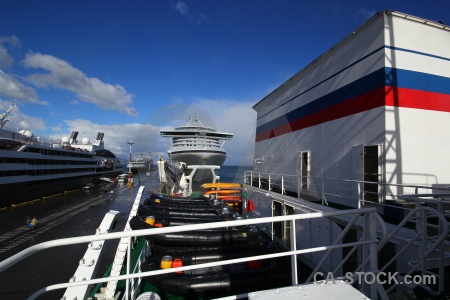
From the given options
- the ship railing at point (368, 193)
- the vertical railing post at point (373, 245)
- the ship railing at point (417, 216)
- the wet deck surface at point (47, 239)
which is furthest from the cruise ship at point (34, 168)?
the vertical railing post at point (373, 245)

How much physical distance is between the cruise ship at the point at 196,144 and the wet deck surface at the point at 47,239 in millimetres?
15777

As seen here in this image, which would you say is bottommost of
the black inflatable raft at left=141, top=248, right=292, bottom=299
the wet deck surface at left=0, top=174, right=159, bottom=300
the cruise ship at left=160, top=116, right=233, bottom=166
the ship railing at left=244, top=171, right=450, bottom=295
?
the wet deck surface at left=0, top=174, right=159, bottom=300

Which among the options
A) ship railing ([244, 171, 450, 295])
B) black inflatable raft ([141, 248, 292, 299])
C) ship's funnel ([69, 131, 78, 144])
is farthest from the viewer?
ship's funnel ([69, 131, 78, 144])

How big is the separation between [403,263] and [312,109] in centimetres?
675

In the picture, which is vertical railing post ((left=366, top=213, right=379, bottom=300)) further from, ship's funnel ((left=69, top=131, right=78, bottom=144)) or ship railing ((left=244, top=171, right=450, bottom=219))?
ship's funnel ((left=69, top=131, right=78, bottom=144))

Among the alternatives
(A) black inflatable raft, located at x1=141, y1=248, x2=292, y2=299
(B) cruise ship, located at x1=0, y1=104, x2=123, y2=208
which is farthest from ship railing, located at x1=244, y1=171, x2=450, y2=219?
(B) cruise ship, located at x1=0, y1=104, x2=123, y2=208

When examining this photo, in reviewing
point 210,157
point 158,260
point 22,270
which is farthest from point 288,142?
point 210,157

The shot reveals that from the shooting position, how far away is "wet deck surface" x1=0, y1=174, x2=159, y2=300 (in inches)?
410

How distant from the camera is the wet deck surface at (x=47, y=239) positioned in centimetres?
1041

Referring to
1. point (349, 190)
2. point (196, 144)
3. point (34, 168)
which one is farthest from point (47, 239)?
point (196, 144)

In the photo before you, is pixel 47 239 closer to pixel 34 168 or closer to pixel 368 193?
pixel 368 193

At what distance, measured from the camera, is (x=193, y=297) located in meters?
4.36

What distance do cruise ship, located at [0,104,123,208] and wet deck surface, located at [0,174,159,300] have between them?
2.52 m

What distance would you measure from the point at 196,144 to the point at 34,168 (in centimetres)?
2555
